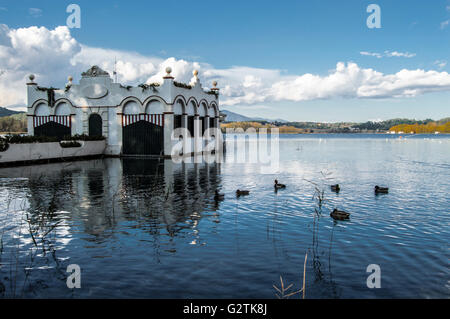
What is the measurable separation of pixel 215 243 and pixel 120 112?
97.7 ft

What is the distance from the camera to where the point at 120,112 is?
37.2 m

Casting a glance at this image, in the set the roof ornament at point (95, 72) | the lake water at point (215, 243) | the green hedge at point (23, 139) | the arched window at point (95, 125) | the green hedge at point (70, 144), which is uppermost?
the roof ornament at point (95, 72)

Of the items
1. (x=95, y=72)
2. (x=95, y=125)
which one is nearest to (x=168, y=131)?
(x=95, y=125)

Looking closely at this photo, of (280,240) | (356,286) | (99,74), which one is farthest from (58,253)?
(99,74)

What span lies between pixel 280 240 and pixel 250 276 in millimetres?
2722

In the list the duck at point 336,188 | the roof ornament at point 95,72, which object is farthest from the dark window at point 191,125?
the duck at point 336,188

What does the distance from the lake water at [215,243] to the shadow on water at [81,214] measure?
44 mm

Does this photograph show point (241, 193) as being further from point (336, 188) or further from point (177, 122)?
point (177, 122)

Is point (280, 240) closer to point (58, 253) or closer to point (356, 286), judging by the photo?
point (356, 286)

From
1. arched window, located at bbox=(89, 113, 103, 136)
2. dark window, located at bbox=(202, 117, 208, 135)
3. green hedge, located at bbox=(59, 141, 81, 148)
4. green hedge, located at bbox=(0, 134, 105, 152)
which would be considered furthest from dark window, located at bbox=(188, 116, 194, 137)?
green hedge, located at bbox=(59, 141, 81, 148)

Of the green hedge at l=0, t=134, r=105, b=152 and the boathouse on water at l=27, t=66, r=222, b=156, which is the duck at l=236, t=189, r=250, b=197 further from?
the green hedge at l=0, t=134, r=105, b=152

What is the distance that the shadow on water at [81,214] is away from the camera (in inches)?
324

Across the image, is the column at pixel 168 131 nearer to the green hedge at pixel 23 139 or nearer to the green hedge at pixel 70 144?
the green hedge at pixel 23 139
